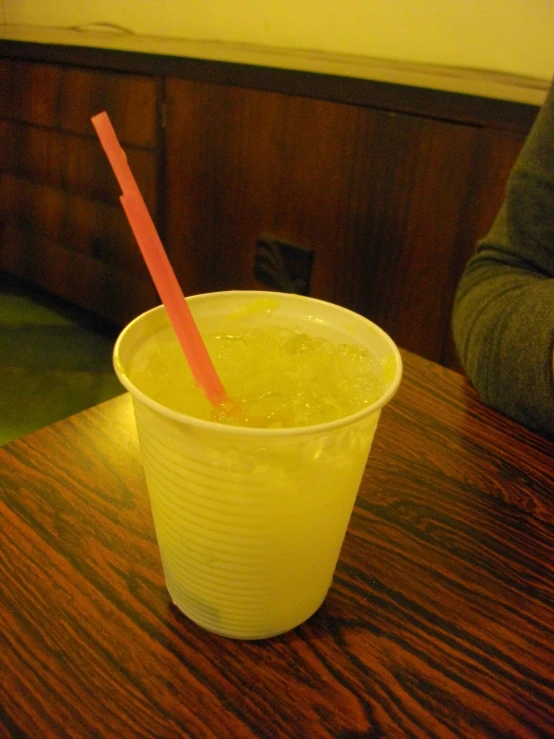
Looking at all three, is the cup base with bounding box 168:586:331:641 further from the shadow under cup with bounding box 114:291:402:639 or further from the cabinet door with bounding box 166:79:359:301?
the cabinet door with bounding box 166:79:359:301

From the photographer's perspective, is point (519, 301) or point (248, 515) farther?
point (519, 301)

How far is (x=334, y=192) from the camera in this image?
1.69 meters

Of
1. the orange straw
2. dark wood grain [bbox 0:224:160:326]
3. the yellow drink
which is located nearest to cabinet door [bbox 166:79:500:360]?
dark wood grain [bbox 0:224:160:326]

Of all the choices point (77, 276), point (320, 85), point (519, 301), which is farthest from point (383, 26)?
point (77, 276)

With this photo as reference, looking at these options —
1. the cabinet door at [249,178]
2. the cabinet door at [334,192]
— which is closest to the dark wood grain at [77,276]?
the cabinet door at [249,178]

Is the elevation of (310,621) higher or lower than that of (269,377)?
lower

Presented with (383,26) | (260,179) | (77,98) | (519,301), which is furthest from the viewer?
(77,98)

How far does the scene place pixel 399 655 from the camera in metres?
0.47

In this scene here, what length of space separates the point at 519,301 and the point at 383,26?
0.98 metres

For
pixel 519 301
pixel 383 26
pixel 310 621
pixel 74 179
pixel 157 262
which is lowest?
pixel 74 179

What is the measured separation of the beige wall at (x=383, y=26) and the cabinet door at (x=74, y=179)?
234 mm

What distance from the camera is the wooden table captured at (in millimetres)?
419

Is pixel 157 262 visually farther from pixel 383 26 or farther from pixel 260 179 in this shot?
pixel 260 179

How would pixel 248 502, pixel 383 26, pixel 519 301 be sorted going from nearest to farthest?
pixel 248 502
pixel 519 301
pixel 383 26
